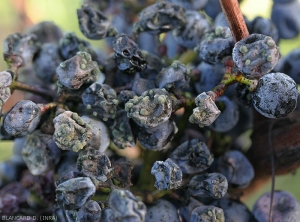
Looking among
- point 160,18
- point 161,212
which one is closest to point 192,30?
point 160,18

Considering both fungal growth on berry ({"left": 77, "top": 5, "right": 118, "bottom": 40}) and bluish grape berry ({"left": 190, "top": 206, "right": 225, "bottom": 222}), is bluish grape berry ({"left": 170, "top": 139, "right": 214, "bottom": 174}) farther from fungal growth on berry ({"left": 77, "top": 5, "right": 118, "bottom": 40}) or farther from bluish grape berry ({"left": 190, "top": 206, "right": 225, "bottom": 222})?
fungal growth on berry ({"left": 77, "top": 5, "right": 118, "bottom": 40})

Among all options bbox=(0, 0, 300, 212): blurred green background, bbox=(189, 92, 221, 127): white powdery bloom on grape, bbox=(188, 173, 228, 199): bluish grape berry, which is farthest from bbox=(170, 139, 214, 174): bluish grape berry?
bbox=(0, 0, 300, 212): blurred green background

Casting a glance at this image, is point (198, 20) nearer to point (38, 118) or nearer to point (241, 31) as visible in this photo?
point (241, 31)

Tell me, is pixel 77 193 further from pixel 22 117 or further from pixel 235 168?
pixel 235 168

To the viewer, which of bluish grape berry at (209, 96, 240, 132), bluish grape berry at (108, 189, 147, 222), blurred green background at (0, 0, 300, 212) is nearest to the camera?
bluish grape berry at (108, 189, 147, 222)

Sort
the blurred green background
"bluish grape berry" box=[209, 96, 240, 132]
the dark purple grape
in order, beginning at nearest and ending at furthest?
"bluish grape berry" box=[209, 96, 240, 132]
the dark purple grape
the blurred green background

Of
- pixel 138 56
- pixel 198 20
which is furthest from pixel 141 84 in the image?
pixel 198 20

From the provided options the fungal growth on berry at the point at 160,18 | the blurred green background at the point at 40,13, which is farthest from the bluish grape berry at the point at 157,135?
the blurred green background at the point at 40,13
